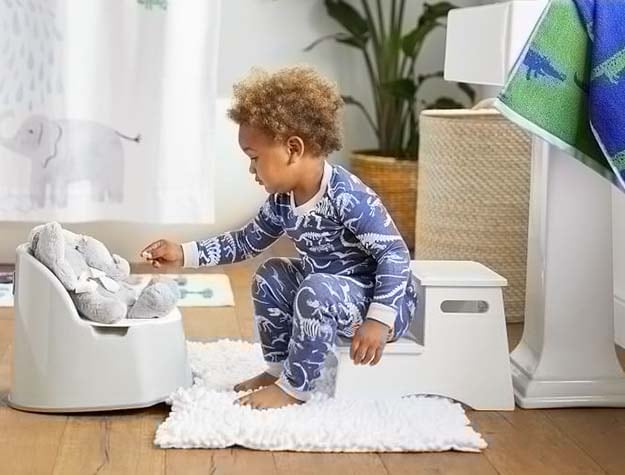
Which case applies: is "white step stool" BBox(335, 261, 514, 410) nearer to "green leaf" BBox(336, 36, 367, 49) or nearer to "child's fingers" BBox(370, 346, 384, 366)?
"child's fingers" BBox(370, 346, 384, 366)

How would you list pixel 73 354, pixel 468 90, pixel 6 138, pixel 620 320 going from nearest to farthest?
pixel 73 354, pixel 620 320, pixel 6 138, pixel 468 90

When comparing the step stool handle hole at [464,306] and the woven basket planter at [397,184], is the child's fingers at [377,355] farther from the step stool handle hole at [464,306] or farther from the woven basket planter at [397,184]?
the woven basket planter at [397,184]

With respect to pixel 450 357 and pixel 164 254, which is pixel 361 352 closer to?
pixel 450 357

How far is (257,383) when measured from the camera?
1828 mm

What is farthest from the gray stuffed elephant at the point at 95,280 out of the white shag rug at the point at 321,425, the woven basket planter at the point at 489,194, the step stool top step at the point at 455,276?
the woven basket planter at the point at 489,194

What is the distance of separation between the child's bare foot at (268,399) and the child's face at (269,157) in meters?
0.32

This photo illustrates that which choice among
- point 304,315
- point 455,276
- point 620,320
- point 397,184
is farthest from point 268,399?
point 397,184

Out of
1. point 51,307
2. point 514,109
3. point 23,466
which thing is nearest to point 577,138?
point 514,109

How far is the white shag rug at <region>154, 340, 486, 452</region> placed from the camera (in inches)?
61.7

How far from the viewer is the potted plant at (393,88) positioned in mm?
3275

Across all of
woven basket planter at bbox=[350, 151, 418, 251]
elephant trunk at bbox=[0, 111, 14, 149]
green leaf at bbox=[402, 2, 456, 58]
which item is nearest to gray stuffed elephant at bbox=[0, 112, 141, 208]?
elephant trunk at bbox=[0, 111, 14, 149]

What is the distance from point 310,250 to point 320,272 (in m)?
0.04

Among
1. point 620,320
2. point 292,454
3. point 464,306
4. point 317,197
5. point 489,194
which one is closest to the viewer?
point 292,454

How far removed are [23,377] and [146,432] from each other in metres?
0.23
